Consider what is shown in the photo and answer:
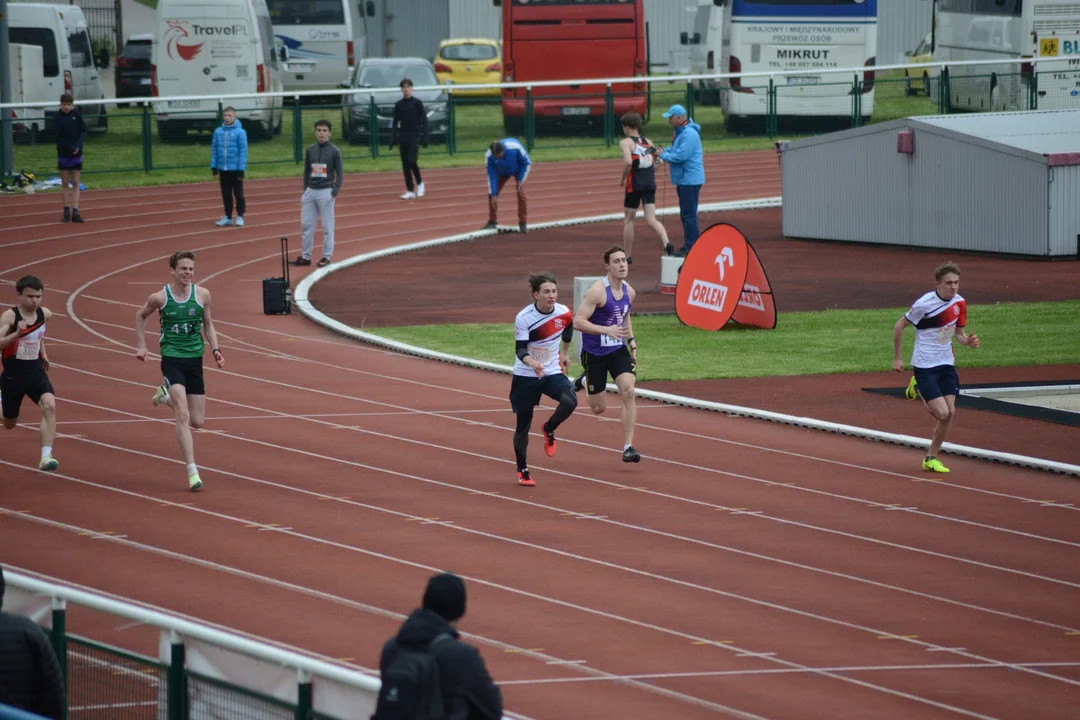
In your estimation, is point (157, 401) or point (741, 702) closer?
point (741, 702)

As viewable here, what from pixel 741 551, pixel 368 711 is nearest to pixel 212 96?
pixel 741 551

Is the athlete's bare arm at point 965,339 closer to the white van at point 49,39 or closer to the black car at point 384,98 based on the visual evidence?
the black car at point 384,98

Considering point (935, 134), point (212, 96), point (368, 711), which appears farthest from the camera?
point (212, 96)

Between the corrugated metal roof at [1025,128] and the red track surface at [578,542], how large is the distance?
11.7m

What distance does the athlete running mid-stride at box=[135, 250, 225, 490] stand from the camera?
13.4 m

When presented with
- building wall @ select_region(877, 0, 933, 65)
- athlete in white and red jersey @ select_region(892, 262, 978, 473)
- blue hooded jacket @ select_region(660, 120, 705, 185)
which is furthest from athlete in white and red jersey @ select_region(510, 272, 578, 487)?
building wall @ select_region(877, 0, 933, 65)

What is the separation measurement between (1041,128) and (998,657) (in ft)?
65.5

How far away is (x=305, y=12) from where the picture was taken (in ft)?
152

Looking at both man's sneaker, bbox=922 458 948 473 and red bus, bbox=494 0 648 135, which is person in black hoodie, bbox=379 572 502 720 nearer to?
man's sneaker, bbox=922 458 948 473

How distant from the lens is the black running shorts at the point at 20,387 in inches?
544

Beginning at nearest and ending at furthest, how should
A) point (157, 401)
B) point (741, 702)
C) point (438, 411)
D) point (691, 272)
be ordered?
point (741, 702), point (157, 401), point (438, 411), point (691, 272)

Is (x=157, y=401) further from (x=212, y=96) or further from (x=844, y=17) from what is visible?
(x=844, y=17)

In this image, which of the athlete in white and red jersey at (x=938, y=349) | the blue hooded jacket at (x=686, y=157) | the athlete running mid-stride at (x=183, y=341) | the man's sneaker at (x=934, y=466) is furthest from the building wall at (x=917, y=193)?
the athlete running mid-stride at (x=183, y=341)

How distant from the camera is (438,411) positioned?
55.7ft
